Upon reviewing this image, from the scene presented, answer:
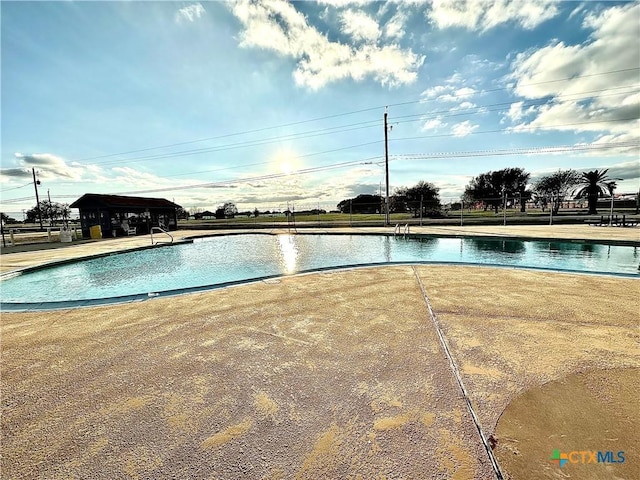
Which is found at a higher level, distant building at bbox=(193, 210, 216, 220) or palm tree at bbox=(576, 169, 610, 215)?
palm tree at bbox=(576, 169, 610, 215)

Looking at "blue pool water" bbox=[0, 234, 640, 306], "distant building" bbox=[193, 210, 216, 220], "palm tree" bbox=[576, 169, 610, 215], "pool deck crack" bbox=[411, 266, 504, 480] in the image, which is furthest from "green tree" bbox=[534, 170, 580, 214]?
"distant building" bbox=[193, 210, 216, 220]

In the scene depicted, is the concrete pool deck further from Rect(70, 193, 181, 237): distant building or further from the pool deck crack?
Rect(70, 193, 181, 237): distant building

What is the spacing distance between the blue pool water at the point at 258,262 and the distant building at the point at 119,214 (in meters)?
8.21

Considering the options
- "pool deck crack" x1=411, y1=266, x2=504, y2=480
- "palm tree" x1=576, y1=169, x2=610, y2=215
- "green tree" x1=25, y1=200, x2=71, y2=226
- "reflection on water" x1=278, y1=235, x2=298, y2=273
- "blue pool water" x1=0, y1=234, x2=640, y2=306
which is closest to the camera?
"pool deck crack" x1=411, y1=266, x2=504, y2=480

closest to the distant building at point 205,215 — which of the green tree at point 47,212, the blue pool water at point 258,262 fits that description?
the green tree at point 47,212

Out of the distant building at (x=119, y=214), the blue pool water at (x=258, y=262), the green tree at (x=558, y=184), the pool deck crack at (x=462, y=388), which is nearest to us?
the pool deck crack at (x=462, y=388)

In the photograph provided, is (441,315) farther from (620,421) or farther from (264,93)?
(264,93)

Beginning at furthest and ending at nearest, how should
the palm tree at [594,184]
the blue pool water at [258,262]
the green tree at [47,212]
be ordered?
the green tree at [47,212] → the palm tree at [594,184] → the blue pool water at [258,262]

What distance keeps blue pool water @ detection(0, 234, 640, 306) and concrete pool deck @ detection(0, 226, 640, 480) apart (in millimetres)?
2442

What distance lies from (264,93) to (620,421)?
14.8 metres

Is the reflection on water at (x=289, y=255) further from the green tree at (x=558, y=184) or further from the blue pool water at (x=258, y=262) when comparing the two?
the green tree at (x=558, y=184)

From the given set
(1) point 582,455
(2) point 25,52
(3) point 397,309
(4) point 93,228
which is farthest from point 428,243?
(4) point 93,228

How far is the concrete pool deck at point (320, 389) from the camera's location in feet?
4.68

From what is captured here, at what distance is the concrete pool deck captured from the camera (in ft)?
4.68
